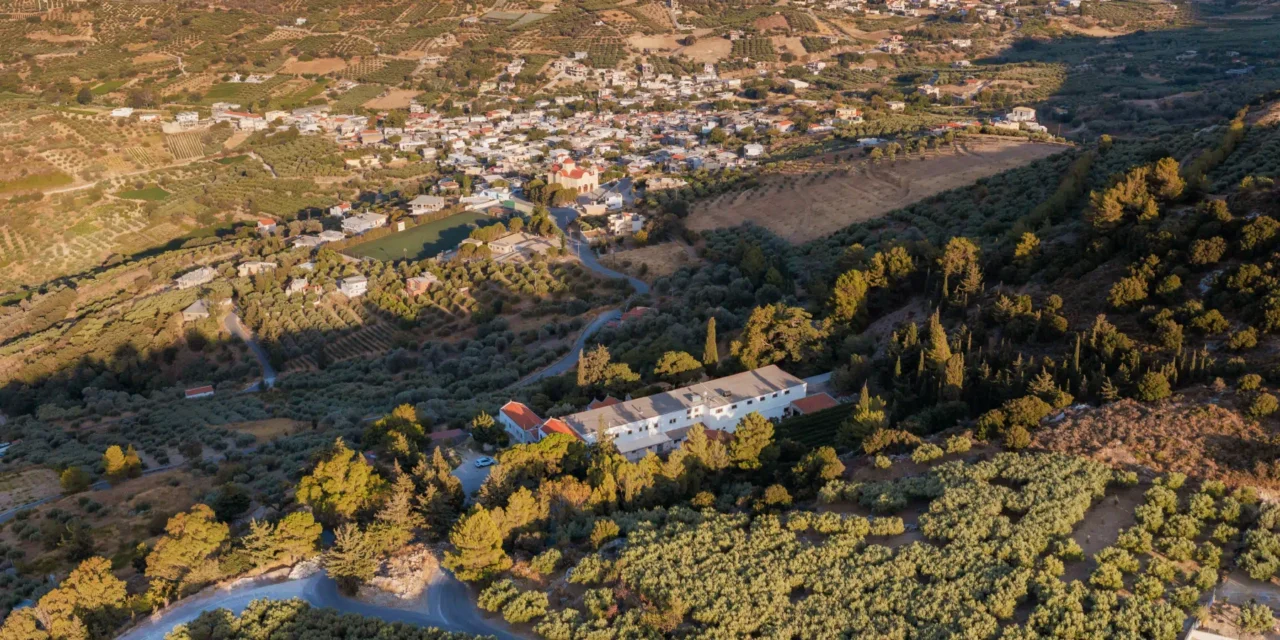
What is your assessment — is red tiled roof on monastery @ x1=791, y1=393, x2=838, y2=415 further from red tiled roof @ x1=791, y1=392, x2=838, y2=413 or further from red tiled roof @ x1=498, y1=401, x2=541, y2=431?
red tiled roof @ x1=498, y1=401, x2=541, y2=431

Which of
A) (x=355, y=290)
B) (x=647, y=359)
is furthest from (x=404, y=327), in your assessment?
(x=647, y=359)

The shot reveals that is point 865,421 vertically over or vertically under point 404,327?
over

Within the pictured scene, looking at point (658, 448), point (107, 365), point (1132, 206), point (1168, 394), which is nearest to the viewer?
point (1168, 394)

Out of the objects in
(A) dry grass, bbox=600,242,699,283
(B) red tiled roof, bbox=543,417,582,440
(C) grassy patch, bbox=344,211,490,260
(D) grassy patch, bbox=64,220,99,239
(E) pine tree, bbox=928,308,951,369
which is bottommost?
(D) grassy patch, bbox=64,220,99,239

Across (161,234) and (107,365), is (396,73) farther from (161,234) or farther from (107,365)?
(107,365)

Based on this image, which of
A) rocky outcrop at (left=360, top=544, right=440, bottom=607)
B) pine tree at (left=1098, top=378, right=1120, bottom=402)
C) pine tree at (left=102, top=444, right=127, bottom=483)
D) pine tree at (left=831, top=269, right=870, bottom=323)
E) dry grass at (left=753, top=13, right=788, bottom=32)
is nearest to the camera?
rocky outcrop at (left=360, top=544, right=440, bottom=607)

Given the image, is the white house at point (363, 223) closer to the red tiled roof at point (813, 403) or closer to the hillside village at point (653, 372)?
the hillside village at point (653, 372)

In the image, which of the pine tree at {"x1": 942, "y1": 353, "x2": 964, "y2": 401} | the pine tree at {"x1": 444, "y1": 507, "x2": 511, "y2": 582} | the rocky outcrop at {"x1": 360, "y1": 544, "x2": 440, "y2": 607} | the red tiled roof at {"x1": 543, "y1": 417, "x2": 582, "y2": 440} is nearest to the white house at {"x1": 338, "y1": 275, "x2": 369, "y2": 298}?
the red tiled roof at {"x1": 543, "y1": 417, "x2": 582, "y2": 440}
